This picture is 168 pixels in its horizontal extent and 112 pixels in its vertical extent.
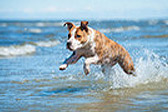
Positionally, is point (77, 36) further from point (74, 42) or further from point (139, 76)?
point (139, 76)

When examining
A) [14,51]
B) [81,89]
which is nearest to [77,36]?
[81,89]

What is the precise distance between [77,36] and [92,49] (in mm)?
615

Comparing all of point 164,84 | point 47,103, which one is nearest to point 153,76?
point 164,84

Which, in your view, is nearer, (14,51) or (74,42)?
(74,42)

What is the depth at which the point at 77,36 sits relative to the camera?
618 cm

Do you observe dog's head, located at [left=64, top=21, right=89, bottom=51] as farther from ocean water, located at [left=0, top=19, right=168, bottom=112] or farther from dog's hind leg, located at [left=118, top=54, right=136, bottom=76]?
dog's hind leg, located at [left=118, top=54, right=136, bottom=76]

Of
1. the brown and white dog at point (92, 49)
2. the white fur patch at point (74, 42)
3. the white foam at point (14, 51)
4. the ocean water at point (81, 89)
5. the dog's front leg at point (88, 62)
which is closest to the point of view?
the ocean water at point (81, 89)

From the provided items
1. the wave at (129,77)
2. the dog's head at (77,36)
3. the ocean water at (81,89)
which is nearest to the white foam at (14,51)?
the ocean water at (81,89)

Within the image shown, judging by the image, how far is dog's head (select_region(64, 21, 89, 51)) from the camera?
19.8 ft

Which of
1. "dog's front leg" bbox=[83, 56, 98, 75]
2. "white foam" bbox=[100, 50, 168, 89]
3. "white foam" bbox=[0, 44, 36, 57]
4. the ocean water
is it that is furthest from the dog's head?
"white foam" bbox=[0, 44, 36, 57]

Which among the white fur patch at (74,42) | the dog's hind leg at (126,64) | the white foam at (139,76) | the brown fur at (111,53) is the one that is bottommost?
the white foam at (139,76)

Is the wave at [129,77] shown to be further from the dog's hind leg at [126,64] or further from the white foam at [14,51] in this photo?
the white foam at [14,51]

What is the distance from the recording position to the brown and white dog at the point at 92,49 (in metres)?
6.21

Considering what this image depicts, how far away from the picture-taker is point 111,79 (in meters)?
7.51
